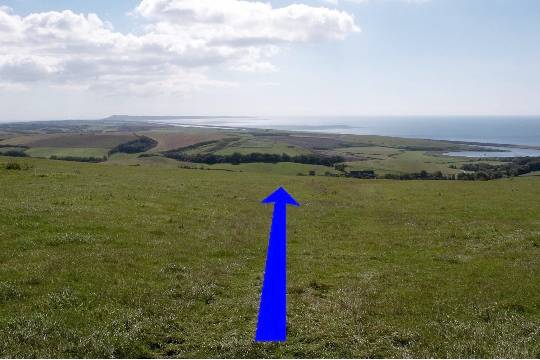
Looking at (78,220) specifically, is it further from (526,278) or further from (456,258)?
(526,278)

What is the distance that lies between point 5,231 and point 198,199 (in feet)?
61.3

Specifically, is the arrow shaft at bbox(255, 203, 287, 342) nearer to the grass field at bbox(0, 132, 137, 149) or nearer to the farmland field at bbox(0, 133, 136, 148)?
the grass field at bbox(0, 132, 137, 149)

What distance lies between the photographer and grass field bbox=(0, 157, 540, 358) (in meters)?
10.9

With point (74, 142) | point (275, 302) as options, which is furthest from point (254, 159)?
point (275, 302)

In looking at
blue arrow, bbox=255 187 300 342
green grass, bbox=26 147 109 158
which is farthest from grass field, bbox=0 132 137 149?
blue arrow, bbox=255 187 300 342

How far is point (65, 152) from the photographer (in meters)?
137

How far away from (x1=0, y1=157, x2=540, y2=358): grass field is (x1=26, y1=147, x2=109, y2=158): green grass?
10738cm

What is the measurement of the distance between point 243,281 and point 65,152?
13568 cm

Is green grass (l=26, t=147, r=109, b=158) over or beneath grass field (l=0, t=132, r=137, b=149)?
beneath

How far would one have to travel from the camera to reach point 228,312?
12992 mm

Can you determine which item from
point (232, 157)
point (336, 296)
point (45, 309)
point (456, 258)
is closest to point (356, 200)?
point (456, 258)

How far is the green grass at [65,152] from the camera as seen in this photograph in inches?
5138

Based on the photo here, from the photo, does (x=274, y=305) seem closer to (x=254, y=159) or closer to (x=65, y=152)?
(x=254, y=159)

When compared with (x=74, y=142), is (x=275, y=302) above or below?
above
